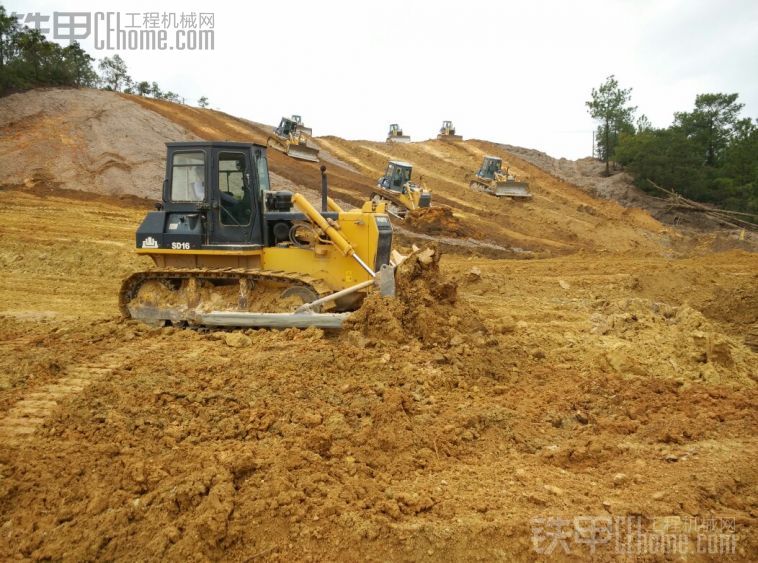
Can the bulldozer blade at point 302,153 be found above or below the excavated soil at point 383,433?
above

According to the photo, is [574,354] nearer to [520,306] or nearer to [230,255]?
[520,306]

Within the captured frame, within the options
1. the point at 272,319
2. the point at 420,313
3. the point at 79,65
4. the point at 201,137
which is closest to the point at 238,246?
the point at 272,319

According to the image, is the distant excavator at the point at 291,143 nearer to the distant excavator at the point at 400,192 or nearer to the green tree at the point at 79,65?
the distant excavator at the point at 400,192

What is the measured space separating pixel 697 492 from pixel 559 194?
31.0 m

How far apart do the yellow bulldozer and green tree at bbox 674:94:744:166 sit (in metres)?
39.9

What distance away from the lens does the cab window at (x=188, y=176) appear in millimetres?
7461

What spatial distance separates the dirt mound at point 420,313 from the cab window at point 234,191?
2.27 metres

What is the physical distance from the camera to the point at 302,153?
97.6ft

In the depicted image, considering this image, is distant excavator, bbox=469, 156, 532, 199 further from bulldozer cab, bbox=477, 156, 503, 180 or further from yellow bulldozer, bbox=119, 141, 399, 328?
yellow bulldozer, bbox=119, 141, 399, 328

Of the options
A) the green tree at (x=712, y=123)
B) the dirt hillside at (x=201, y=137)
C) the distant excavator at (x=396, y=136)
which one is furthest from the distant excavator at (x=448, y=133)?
the green tree at (x=712, y=123)

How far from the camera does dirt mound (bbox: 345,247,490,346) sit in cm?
654

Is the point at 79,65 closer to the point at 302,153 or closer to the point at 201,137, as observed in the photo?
the point at 201,137

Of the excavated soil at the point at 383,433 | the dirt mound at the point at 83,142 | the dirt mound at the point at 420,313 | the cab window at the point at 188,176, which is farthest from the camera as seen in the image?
the dirt mound at the point at 83,142

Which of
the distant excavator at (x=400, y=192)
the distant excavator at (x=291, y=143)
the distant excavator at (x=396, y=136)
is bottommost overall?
the distant excavator at (x=400, y=192)
